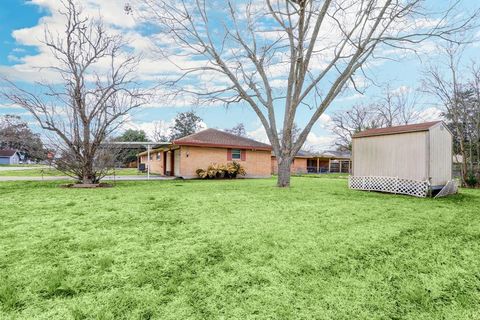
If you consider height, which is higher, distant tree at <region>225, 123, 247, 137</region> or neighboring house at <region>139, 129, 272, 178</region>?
distant tree at <region>225, 123, 247, 137</region>

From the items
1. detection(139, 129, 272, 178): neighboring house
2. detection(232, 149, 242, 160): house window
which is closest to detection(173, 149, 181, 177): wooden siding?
detection(139, 129, 272, 178): neighboring house

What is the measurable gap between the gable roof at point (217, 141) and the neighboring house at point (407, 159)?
9042 mm

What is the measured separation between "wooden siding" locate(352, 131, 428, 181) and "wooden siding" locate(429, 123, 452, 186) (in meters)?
0.33

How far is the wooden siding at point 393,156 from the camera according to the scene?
9.87 meters

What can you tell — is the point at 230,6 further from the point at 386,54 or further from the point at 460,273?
the point at 460,273

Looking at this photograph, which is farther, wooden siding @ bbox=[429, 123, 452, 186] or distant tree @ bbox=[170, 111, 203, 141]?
distant tree @ bbox=[170, 111, 203, 141]

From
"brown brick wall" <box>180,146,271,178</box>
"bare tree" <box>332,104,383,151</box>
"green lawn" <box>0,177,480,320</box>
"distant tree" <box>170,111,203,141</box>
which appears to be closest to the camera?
"green lawn" <box>0,177,480,320</box>

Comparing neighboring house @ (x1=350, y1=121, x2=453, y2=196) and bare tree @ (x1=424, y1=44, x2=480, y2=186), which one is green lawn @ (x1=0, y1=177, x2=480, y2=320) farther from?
bare tree @ (x1=424, y1=44, x2=480, y2=186)

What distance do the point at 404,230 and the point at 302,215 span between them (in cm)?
180

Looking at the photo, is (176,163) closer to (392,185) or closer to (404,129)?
(392,185)

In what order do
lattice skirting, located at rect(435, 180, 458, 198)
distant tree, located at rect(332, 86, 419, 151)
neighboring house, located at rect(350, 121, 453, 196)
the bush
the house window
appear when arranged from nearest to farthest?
neighboring house, located at rect(350, 121, 453, 196), lattice skirting, located at rect(435, 180, 458, 198), the bush, the house window, distant tree, located at rect(332, 86, 419, 151)

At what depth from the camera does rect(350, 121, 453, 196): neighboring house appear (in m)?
9.80

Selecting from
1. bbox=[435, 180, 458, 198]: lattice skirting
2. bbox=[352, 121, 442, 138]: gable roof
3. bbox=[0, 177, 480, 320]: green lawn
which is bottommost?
bbox=[0, 177, 480, 320]: green lawn

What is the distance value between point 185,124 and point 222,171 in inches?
1222
